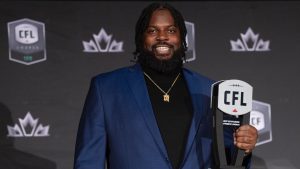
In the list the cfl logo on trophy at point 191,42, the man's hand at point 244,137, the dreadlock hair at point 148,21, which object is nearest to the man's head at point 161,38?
the dreadlock hair at point 148,21

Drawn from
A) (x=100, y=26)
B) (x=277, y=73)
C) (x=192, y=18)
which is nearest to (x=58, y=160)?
(x=100, y=26)

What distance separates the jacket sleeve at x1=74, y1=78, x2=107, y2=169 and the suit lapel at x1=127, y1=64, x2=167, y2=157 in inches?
4.5

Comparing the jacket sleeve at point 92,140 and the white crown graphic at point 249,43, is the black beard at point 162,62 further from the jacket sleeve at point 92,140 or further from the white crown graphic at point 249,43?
the white crown graphic at point 249,43

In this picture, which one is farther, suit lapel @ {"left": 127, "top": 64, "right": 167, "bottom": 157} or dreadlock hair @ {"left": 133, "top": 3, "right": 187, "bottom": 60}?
dreadlock hair @ {"left": 133, "top": 3, "right": 187, "bottom": 60}

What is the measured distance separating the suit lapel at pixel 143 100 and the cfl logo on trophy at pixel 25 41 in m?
0.92

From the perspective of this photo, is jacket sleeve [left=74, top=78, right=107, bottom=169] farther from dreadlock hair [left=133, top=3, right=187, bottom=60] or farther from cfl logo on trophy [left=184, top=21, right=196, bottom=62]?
cfl logo on trophy [left=184, top=21, right=196, bottom=62]

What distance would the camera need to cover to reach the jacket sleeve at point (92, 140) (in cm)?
146

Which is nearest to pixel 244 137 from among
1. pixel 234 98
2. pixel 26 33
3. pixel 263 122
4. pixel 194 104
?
pixel 234 98

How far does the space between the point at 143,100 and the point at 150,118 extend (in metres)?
0.07

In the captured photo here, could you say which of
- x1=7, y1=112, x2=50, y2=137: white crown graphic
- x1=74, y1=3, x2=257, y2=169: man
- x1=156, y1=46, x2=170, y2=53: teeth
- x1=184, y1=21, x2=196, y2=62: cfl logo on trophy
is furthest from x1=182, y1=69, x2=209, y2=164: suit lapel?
x1=7, y1=112, x2=50, y2=137: white crown graphic

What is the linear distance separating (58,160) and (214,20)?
1.02 metres

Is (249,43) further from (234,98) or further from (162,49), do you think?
(234,98)

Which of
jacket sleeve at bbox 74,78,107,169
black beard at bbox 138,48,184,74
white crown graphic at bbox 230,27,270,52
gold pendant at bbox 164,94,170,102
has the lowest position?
jacket sleeve at bbox 74,78,107,169

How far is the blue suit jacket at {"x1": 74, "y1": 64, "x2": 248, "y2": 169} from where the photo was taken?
1.45 metres
